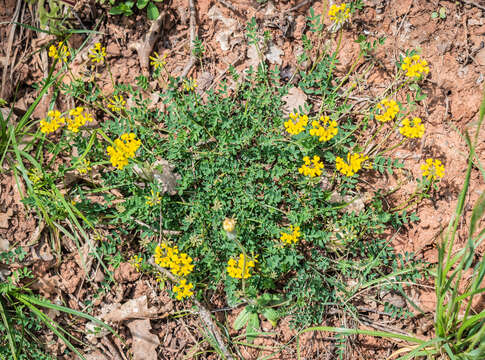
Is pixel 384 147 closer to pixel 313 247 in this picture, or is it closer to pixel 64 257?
pixel 313 247

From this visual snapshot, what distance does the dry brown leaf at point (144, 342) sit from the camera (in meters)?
3.88

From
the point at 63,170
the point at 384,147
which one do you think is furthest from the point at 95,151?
the point at 384,147

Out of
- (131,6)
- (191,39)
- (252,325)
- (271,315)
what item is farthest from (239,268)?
(131,6)

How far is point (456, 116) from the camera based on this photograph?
400 cm

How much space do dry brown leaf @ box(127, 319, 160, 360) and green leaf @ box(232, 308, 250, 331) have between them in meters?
0.83

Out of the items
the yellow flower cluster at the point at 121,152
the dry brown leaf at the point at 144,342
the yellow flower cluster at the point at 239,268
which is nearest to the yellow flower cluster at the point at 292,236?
the yellow flower cluster at the point at 239,268

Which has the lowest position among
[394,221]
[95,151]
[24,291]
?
[24,291]

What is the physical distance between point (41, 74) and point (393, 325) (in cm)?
478

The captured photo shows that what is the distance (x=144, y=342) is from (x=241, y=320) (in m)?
1.03

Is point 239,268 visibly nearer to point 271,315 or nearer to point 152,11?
point 271,315

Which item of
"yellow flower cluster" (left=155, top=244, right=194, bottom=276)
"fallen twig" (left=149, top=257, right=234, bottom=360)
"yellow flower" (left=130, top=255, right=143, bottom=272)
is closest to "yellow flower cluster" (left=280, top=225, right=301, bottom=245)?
"yellow flower cluster" (left=155, top=244, right=194, bottom=276)

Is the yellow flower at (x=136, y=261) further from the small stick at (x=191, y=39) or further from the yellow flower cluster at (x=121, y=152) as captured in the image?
the small stick at (x=191, y=39)

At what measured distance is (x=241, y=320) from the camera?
12.6 feet

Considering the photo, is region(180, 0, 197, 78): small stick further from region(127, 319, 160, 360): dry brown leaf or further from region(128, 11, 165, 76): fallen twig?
region(127, 319, 160, 360): dry brown leaf
